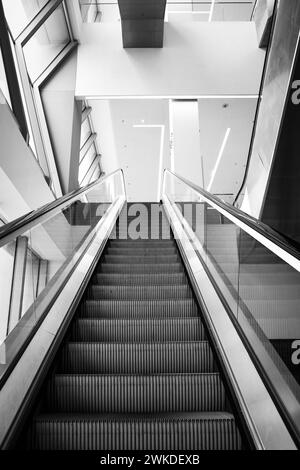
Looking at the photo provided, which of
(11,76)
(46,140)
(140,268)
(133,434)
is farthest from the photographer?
(46,140)

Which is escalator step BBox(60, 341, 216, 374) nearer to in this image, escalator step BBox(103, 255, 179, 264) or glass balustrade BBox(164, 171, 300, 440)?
glass balustrade BBox(164, 171, 300, 440)

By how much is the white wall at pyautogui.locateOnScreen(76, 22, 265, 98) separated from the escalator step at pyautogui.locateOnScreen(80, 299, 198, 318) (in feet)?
25.3

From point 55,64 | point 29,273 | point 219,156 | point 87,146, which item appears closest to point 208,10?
point 55,64

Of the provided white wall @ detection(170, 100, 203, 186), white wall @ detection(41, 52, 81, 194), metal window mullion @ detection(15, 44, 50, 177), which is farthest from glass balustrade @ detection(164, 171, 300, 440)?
white wall @ detection(170, 100, 203, 186)

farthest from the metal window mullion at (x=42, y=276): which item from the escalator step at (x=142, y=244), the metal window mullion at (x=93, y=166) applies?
the metal window mullion at (x=93, y=166)

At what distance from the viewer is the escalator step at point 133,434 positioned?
2244mm

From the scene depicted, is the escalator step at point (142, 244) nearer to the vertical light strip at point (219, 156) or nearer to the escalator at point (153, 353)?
the escalator at point (153, 353)

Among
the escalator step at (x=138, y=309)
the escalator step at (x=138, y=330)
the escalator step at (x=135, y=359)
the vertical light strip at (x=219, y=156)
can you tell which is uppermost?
the vertical light strip at (x=219, y=156)

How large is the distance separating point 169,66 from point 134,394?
31.7ft

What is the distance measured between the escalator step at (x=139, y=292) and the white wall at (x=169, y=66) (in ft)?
23.9

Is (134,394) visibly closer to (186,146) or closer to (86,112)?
(186,146)

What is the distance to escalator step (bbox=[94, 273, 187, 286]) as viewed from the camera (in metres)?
4.90

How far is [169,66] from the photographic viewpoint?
10836mm

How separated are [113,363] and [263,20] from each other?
979cm
